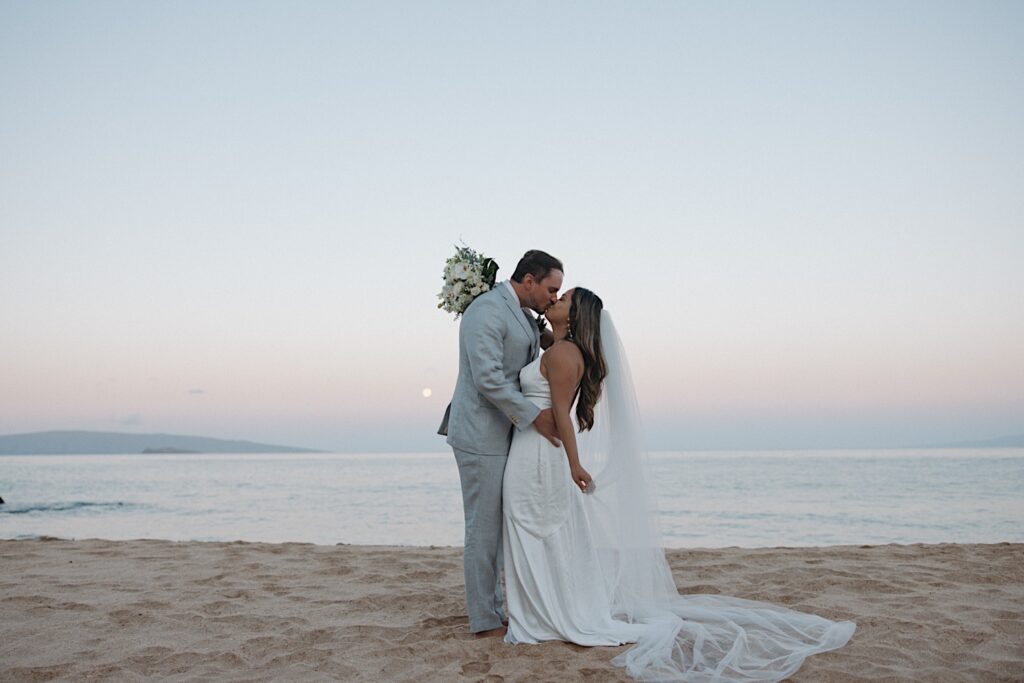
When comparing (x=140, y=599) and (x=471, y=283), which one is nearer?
(x=471, y=283)

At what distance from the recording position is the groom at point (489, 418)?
14.4 ft

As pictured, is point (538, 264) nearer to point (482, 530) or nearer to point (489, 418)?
point (489, 418)

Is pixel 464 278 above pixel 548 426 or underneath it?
above

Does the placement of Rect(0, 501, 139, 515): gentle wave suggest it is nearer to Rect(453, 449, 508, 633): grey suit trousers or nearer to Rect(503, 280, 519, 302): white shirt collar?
Rect(453, 449, 508, 633): grey suit trousers

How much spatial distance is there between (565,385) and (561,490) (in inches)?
23.9

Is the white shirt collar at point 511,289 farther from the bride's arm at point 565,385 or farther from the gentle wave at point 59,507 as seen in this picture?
the gentle wave at point 59,507

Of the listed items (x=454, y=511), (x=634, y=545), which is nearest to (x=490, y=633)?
(x=634, y=545)

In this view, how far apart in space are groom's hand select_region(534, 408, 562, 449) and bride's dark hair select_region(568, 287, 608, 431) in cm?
27

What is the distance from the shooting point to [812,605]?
16.4ft

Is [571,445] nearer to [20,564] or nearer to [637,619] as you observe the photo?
[637,619]

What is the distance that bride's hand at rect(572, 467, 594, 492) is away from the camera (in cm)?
441

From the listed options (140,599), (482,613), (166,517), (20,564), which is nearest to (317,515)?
(166,517)

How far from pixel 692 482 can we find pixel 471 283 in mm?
21719

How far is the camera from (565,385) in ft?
14.4
